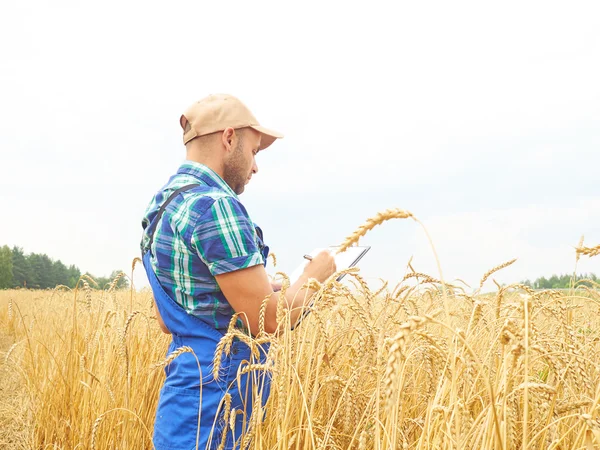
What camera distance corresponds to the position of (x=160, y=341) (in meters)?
3.53

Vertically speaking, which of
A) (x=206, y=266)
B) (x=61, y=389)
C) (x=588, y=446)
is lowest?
(x=61, y=389)

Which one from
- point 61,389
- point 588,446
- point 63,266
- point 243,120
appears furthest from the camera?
point 63,266

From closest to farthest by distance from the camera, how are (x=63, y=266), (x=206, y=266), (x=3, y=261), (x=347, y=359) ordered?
(x=206, y=266), (x=347, y=359), (x=3, y=261), (x=63, y=266)

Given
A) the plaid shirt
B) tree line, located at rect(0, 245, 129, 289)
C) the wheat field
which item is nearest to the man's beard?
the plaid shirt

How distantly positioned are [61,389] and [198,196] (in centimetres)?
231

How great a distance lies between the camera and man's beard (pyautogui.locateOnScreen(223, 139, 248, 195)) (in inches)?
86.3

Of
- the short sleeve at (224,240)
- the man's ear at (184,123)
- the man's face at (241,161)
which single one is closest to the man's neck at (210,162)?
the man's face at (241,161)

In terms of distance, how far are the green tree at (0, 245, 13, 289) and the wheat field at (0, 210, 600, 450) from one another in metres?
45.5

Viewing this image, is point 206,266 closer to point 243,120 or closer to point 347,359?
point 243,120

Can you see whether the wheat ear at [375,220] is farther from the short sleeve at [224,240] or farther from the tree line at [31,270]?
the tree line at [31,270]

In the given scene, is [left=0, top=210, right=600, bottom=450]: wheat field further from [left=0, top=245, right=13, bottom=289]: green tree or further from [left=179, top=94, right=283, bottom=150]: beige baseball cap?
[left=0, top=245, right=13, bottom=289]: green tree

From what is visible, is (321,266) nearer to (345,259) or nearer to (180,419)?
(345,259)

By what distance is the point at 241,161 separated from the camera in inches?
87.5

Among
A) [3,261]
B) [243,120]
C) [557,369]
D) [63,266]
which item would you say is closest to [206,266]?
[243,120]
